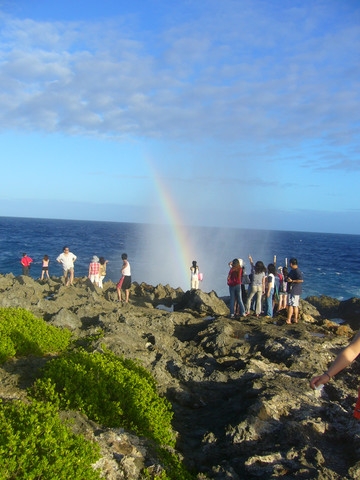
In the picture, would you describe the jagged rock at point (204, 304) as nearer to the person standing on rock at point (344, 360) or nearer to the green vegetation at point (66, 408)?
the green vegetation at point (66, 408)

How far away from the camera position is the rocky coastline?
5.31 meters

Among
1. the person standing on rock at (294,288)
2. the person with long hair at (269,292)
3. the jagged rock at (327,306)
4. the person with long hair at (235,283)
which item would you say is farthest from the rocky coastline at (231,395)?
the jagged rock at (327,306)

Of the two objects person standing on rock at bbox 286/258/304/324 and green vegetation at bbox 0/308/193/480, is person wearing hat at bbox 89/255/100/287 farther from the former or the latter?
green vegetation at bbox 0/308/193/480

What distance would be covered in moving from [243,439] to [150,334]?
16.5 feet

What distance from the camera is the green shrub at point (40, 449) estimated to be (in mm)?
4090

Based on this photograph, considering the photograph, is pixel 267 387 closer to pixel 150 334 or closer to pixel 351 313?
pixel 150 334

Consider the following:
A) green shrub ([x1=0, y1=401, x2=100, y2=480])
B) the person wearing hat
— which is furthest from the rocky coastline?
the person wearing hat

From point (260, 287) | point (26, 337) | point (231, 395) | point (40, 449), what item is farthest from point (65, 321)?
point (260, 287)

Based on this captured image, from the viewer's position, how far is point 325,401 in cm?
706

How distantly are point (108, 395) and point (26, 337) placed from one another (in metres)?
2.75

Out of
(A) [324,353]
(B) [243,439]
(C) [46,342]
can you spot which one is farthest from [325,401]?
(C) [46,342]

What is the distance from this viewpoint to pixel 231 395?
24.6 feet

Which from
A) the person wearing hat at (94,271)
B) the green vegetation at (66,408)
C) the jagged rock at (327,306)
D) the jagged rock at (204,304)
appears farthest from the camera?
the jagged rock at (327,306)

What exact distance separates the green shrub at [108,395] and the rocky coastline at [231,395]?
0.94ft
